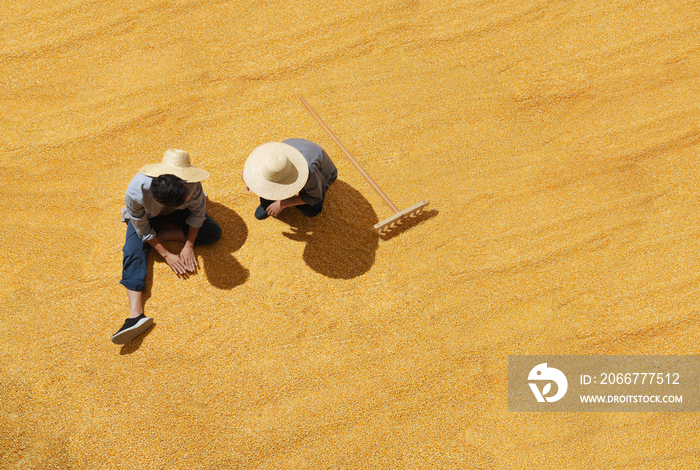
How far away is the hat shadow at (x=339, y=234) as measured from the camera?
105 inches

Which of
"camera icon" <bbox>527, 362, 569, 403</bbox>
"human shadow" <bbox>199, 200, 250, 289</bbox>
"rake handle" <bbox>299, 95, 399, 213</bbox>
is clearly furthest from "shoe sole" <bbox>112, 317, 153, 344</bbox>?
"camera icon" <bbox>527, 362, 569, 403</bbox>

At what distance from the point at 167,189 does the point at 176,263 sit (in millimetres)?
712

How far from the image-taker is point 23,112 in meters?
2.93

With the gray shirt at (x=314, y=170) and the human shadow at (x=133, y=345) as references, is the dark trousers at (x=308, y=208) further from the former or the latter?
the human shadow at (x=133, y=345)

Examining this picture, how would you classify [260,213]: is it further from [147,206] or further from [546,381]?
[546,381]

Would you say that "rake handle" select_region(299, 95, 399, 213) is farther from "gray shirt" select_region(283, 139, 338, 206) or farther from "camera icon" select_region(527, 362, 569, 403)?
"camera icon" select_region(527, 362, 569, 403)

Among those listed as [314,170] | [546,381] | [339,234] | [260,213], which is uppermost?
[314,170]

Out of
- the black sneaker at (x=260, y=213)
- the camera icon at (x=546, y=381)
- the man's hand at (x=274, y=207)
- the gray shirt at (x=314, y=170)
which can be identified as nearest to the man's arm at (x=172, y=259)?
the black sneaker at (x=260, y=213)

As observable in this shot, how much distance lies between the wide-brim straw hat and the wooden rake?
2.01ft

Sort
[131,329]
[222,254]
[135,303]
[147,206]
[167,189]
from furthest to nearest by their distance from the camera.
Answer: [222,254] < [135,303] < [131,329] < [147,206] < [167,189]

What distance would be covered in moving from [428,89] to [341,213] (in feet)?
3.90

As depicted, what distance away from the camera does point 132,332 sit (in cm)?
238

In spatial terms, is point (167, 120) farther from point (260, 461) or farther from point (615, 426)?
point (615, 426)

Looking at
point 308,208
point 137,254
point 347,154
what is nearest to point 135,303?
point 137,254
